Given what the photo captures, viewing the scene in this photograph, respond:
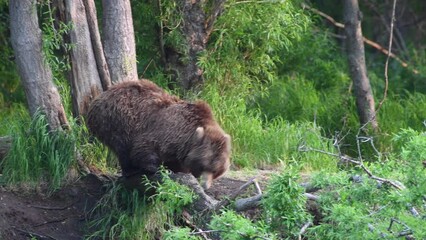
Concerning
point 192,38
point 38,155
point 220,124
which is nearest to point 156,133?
point 38,155

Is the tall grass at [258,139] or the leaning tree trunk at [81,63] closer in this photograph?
the leaning tree trunk at [81,63]

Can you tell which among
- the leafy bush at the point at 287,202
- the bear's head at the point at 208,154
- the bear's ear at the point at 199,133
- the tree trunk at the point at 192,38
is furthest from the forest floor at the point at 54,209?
the tree trunk at the point at 192,38

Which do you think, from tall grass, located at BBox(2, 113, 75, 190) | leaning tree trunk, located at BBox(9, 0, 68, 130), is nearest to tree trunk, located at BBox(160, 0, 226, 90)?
leaning tree trunk, located at BBox(9, 0, 68, 130)

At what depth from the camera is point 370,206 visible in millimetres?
6863

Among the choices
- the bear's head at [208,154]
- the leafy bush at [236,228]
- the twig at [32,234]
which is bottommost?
the twig at [32,234]

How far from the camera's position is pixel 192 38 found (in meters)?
10.6

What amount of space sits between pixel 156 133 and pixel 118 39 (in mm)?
1212

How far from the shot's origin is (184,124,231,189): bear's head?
27.6ft

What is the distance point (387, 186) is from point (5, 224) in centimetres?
318

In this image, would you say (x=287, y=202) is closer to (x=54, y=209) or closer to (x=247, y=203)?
(x=247, y=203)

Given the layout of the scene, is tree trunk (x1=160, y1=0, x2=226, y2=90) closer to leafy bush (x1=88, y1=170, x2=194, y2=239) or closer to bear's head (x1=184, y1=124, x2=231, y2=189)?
bear's head (x1=184, y1=124, x2=231, y2=189)

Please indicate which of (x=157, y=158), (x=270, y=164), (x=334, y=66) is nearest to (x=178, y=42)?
(x=270, y=164)

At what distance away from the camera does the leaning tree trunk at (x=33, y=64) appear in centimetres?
865

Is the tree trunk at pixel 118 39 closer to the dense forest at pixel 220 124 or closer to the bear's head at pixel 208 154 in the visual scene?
the dense forest at pixel 220 124
